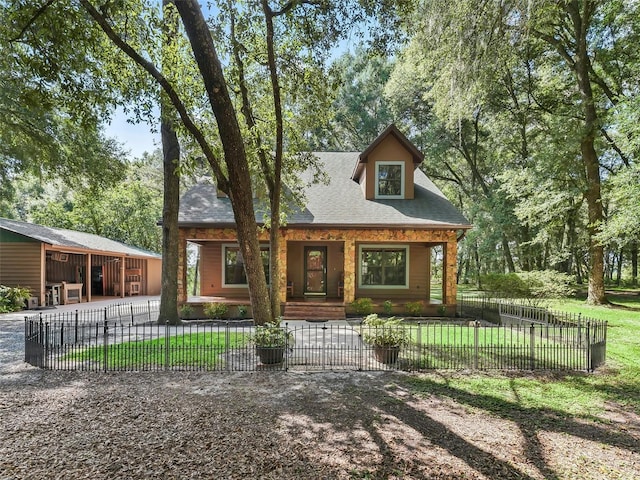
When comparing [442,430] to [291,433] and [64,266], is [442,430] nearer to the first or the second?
[291,433]

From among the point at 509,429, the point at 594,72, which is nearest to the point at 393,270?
the point at 509,429

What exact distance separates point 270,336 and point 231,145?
3.63 m

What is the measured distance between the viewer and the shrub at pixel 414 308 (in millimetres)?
12289

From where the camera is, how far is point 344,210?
13.3 m

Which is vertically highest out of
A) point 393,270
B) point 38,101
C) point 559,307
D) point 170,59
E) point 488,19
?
point 488,19

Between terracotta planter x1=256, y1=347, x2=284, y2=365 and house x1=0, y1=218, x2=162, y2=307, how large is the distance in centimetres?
1364

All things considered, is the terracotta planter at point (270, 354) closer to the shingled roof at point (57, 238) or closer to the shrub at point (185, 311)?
the shrub at point (185, 311)

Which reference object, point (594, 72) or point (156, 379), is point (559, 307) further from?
point (156, 379)

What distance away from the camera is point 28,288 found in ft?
48.7

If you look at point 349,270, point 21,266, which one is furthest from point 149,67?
point 21,266

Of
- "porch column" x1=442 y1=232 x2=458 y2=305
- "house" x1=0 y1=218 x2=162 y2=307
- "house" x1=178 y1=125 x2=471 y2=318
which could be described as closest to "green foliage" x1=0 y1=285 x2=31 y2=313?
"house" x1=0 y1=218 x2=162 y2=307

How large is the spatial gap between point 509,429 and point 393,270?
10226 millimetres

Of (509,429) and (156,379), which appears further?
(156,379)

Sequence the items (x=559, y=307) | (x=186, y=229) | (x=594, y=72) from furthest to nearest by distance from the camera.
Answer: (x=594, y=72)
(x=559, y=307)
(x=186, y=229)
